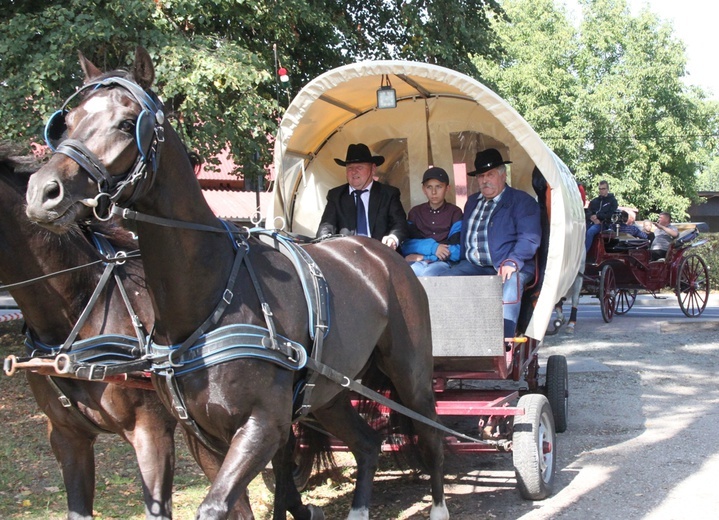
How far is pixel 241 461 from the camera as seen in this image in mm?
3102

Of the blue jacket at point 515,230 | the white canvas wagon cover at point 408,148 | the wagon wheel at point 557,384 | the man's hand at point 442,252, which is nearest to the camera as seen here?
the white canvas wagon cover at point 408,148

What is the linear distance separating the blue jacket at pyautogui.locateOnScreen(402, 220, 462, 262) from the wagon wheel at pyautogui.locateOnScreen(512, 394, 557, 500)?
136 centimetres

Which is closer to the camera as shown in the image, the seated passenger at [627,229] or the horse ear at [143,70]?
the horse ear at [143,70]

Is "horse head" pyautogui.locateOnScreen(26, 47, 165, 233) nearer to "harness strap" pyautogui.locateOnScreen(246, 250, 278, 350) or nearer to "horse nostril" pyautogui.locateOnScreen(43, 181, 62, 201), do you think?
"horse nostril" pyautogui.locateOnScreen(43, 181, 62, 201)

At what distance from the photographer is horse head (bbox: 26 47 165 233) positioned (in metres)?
2.55

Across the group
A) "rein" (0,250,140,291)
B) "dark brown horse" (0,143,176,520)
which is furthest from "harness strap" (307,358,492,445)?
"rein" (0,250,140,291)

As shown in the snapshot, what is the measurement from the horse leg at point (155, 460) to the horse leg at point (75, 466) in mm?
268

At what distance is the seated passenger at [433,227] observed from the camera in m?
6.15

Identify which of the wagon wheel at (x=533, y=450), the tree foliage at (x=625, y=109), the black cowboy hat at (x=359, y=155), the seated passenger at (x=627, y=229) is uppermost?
the tree foliage at (x=625, y=109)

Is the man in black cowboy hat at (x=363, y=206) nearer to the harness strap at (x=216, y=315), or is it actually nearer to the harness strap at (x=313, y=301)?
the harness strap at (x=313, y=301)

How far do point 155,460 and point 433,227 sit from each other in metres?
3.40

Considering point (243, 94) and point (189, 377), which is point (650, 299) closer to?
point (243, 94)

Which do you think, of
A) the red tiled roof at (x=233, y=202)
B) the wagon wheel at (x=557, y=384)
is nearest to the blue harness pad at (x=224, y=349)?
the wagon wheel at (x=557, y=384)

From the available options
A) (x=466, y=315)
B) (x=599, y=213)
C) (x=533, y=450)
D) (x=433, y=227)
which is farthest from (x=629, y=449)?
(x=599, y=213)
